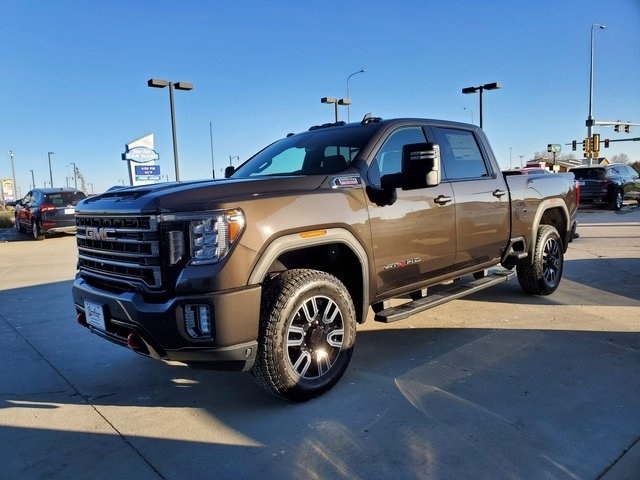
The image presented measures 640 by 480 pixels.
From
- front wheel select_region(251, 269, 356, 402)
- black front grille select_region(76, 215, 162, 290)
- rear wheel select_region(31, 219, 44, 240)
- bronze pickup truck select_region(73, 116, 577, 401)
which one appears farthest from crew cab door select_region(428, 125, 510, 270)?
rear wheel select_region(31, 219, 44, 240)

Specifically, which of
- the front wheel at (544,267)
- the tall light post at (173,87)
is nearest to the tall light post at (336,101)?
the tall light post at (173,87)

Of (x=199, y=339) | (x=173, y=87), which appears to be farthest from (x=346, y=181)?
(x=173, y=87)

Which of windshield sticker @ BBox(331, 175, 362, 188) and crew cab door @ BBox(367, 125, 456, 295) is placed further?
crew cab door @ BBox(367, 125, 456, 295)

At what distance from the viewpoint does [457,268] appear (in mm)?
4852

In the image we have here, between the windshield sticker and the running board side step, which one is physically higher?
the windshield sticker

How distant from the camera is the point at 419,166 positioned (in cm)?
371

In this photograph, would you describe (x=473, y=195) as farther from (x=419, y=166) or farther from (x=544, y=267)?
(x=544, y=267)

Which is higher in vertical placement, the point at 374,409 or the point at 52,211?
the point at 52,211

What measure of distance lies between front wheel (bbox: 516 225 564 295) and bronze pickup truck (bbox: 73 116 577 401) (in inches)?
44.4

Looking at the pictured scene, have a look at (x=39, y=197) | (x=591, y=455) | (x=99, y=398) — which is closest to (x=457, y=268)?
(x=591, y=455)

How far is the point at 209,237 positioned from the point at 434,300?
222 centimetres

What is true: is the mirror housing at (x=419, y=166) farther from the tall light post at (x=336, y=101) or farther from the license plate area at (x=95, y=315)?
Answer: the tall light post at (x=336, y=101)

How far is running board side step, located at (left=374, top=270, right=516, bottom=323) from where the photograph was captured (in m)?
3.99

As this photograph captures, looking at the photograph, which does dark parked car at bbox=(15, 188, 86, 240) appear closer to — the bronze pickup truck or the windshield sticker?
the bronze pickup truck
